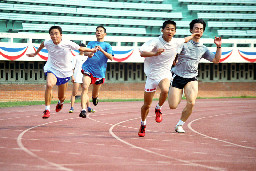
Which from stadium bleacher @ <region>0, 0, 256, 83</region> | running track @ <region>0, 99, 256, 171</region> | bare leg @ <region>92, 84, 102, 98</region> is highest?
stadium bleacher @ <region>0, 0, 256, 83</region>

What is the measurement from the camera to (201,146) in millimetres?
8531

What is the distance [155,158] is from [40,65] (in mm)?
27793

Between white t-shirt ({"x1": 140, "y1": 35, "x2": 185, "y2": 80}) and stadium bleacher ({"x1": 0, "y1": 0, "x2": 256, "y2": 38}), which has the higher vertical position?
stadium bleacher ({"x1": 0, "y1": 0, "x2": 256, "y2": 38})

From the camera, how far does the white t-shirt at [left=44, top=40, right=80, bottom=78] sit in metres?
11.2

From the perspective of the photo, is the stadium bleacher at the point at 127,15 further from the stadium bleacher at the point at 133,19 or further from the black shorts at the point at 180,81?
the black shorts at the point at 180,81

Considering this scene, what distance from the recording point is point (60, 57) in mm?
11469

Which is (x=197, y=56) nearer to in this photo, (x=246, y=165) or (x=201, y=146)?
(x=201, y=146)

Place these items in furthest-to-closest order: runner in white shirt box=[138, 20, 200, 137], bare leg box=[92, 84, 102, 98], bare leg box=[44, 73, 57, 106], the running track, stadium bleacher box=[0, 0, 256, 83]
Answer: stadium bleacher box=[0, 0, 256, 83] < bare leg box=[92, 84, 102, 98] < bare leg box=[44, 73, 57, 106] < runner in white shirt box=[138, 20, 200, 137] < the running track

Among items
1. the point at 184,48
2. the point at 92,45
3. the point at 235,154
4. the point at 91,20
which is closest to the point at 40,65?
the point at 91,20

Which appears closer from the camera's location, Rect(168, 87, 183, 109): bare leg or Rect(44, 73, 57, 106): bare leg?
Rect(168, 87, 183, 109): bare leg

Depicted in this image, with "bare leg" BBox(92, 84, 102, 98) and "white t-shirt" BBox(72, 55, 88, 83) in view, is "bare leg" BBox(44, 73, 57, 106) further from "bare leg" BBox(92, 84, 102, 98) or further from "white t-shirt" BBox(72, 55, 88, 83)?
"white t-shirt" BBox(72, 55, 88, 83)

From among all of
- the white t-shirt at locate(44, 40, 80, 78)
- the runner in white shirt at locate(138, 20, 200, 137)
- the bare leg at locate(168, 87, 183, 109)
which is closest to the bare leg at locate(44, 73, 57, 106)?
the white t-shirt at locate(44, 40, 80, 78)

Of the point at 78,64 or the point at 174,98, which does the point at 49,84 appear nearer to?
the point at 174,98

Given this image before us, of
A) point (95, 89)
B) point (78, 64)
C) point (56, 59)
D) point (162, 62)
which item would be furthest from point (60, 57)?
point (78, 64)
